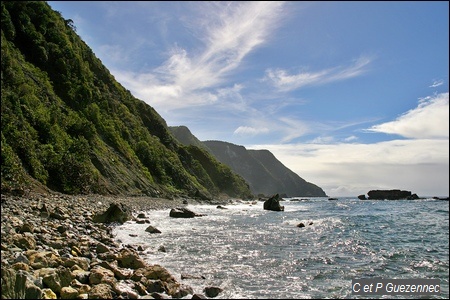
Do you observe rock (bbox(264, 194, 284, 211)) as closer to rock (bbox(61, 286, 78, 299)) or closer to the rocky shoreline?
the rocky shoreline

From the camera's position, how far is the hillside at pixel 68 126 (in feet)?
101

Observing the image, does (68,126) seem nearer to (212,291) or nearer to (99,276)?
(99,276)

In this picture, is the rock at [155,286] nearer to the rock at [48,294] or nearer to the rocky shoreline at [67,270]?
the rocky shoreline at [67,270]

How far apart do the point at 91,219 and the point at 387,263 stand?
17778 millimetres

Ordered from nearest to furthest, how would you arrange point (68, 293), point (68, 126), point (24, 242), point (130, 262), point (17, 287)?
point (17, 287), point (68, 293), point (24, 242), point (130, 262), point (68, 126)

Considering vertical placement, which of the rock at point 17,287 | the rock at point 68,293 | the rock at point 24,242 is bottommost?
the rock at point 68,293

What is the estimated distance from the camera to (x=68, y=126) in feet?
149

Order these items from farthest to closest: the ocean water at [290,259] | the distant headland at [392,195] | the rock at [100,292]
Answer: the distant headland at [392,195] → the ocean water at [290,259] → the rock at [100,292]

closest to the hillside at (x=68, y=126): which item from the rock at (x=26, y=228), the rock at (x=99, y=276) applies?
the rock at (x=26, y=228)

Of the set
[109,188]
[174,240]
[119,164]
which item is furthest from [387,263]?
[119,164]

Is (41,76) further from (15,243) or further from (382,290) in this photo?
(382,290)

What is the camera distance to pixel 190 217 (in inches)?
1372

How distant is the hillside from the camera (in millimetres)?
30875

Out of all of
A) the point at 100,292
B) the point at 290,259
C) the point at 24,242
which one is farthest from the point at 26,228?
the point at 290,259
